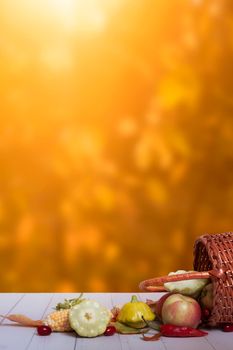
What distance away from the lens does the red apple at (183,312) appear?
81.9 inches

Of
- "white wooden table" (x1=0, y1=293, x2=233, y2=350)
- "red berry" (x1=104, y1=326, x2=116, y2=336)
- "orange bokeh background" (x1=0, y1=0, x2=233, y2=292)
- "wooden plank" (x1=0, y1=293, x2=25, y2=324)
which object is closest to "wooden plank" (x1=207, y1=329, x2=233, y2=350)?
"white wooden table" (x1=0, y1=293, x2=233, y2=350)

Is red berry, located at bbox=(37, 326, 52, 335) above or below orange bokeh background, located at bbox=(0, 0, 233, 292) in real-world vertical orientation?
below

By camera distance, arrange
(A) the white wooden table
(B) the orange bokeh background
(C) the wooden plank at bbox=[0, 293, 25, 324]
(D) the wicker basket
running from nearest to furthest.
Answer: (A) the white wooden table, (D) the wicker basket, (C) the wooden plank at bbox=[0, 293, 25, 324], (B) the orange bokeh background

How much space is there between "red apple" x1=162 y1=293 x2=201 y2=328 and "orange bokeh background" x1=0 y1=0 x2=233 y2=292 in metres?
0.90

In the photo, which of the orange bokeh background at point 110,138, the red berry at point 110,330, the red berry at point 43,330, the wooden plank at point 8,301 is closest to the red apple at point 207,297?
the red berry at point 110,330

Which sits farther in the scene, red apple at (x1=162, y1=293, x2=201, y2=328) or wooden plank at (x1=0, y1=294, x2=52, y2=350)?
red apple at (x1=162, y1=293, x2=201, y2=328)

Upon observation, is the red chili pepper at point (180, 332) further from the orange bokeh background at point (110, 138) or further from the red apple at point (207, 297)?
the orange bokeh background at point (110, 138)

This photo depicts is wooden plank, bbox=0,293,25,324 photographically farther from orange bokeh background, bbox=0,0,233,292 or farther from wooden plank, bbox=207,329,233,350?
wooden plank, bbox=207,329,233,350

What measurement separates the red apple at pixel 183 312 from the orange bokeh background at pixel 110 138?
0.90 m

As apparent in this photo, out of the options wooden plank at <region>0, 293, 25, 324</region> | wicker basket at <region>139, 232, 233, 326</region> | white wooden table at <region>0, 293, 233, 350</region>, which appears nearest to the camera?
white wooden table at <region>0, 293, 233, 350</region>

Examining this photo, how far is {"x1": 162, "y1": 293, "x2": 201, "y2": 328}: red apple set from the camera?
6.82ft

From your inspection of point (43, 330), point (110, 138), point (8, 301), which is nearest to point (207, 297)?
point (43, 330)

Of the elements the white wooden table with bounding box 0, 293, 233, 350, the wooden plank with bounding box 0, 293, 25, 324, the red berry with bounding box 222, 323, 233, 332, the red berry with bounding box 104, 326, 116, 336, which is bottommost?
the white wooden table with bounding box 0, 293, 233, 350

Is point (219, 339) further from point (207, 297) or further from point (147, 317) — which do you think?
point (147, 317)
